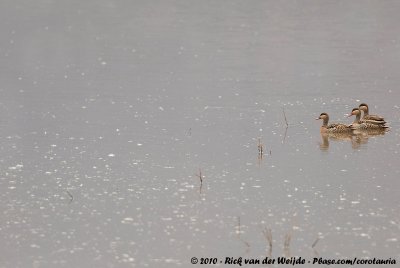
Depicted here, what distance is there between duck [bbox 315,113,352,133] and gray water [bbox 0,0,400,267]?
301 millimetres

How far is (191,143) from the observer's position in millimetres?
19344

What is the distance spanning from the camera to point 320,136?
66.9 feet

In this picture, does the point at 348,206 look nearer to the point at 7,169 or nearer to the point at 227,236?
the point at 227,236

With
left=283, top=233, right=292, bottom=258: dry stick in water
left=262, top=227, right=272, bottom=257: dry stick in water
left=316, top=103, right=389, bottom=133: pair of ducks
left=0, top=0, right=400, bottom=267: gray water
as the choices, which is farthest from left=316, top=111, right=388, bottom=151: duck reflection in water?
left=283, top=233, right=292, bottom=258: dry stick in water

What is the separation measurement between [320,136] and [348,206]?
5.20 m

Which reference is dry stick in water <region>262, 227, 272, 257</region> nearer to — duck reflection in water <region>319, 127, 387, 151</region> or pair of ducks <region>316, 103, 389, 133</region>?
duck reflection in water <region>319, 127, 387, 151</region>

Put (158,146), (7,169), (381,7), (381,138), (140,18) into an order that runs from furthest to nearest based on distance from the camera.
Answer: (381,7) < (140,18) < (381,138) < (158,146) < (7,169)

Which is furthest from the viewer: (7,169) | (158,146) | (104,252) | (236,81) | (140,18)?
(140,18)

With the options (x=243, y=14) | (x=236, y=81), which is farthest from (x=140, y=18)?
(x=236, y=81)

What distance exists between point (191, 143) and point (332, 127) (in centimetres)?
291

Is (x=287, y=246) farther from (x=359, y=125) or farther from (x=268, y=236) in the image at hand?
(x=359, y=125)

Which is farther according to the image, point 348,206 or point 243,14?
point 243,14

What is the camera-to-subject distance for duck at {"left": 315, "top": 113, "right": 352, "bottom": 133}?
67.3 ft

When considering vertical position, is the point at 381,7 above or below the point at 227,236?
below
